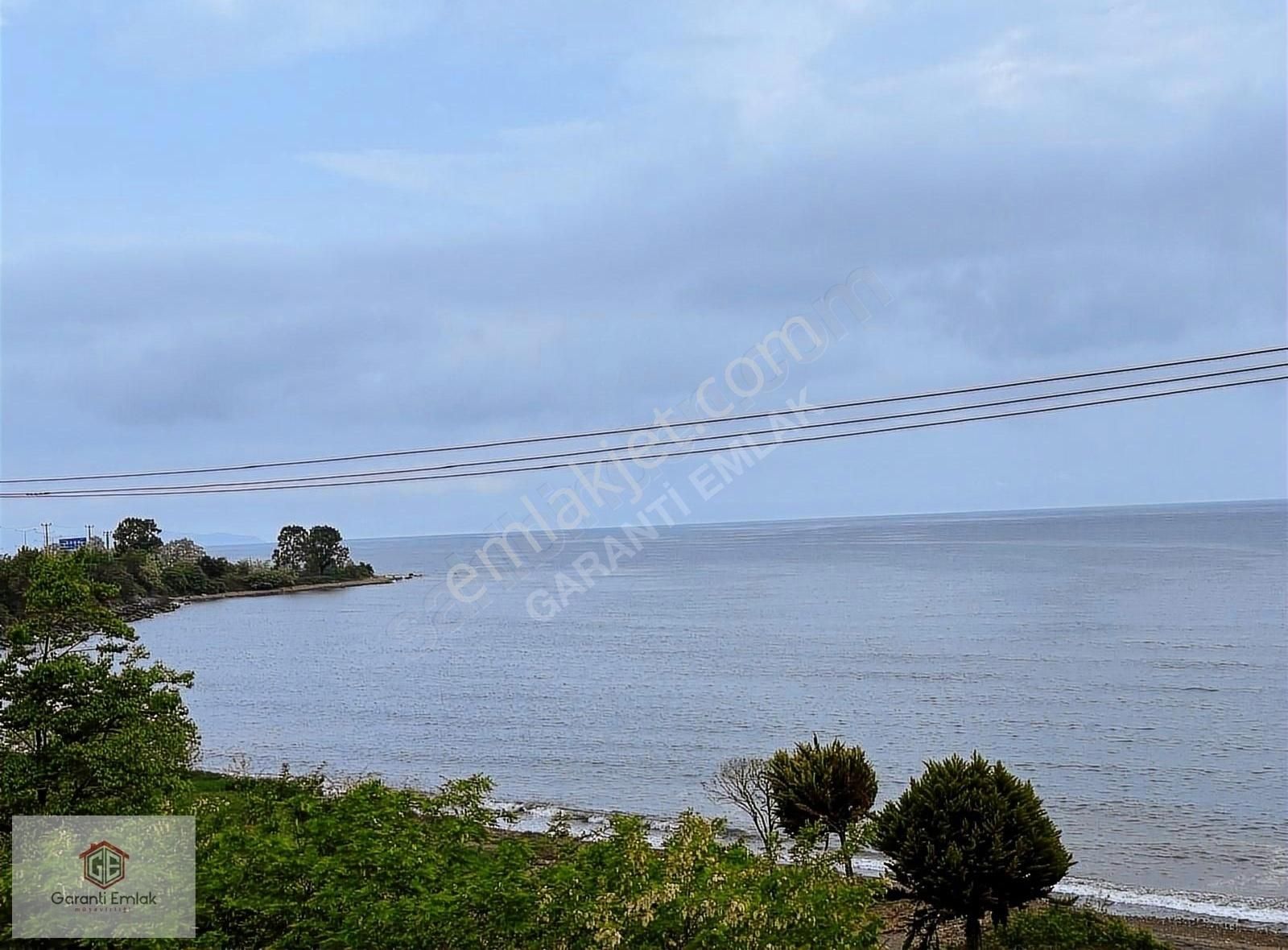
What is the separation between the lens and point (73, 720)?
1073 centimetres

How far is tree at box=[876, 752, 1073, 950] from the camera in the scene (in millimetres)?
11625

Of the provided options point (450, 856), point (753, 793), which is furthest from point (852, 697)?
point (450, 856)

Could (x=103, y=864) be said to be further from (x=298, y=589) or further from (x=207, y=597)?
(x=298, y=589)

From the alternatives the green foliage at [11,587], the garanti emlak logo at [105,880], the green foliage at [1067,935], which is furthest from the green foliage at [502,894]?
the green foliage at [11,587]

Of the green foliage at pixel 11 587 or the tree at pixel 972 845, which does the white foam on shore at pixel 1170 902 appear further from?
the green foliage at pixel 11 587

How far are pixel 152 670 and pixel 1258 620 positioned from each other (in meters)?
59.6

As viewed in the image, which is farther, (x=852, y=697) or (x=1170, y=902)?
(x=852, y=697)

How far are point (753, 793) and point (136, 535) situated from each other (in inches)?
4266

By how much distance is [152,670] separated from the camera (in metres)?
11.6

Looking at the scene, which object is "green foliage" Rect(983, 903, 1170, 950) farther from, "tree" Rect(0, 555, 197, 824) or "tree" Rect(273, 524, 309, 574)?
"tree" Rect(273, 524, 309, 574)

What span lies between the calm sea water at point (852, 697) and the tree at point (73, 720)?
15.4 meters

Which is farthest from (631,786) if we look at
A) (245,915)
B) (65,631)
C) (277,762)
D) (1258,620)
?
(1258,620)

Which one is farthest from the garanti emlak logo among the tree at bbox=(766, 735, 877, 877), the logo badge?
the tree at bbox=(766, 735, 877, 877)

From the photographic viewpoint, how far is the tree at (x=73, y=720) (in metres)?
10.5
